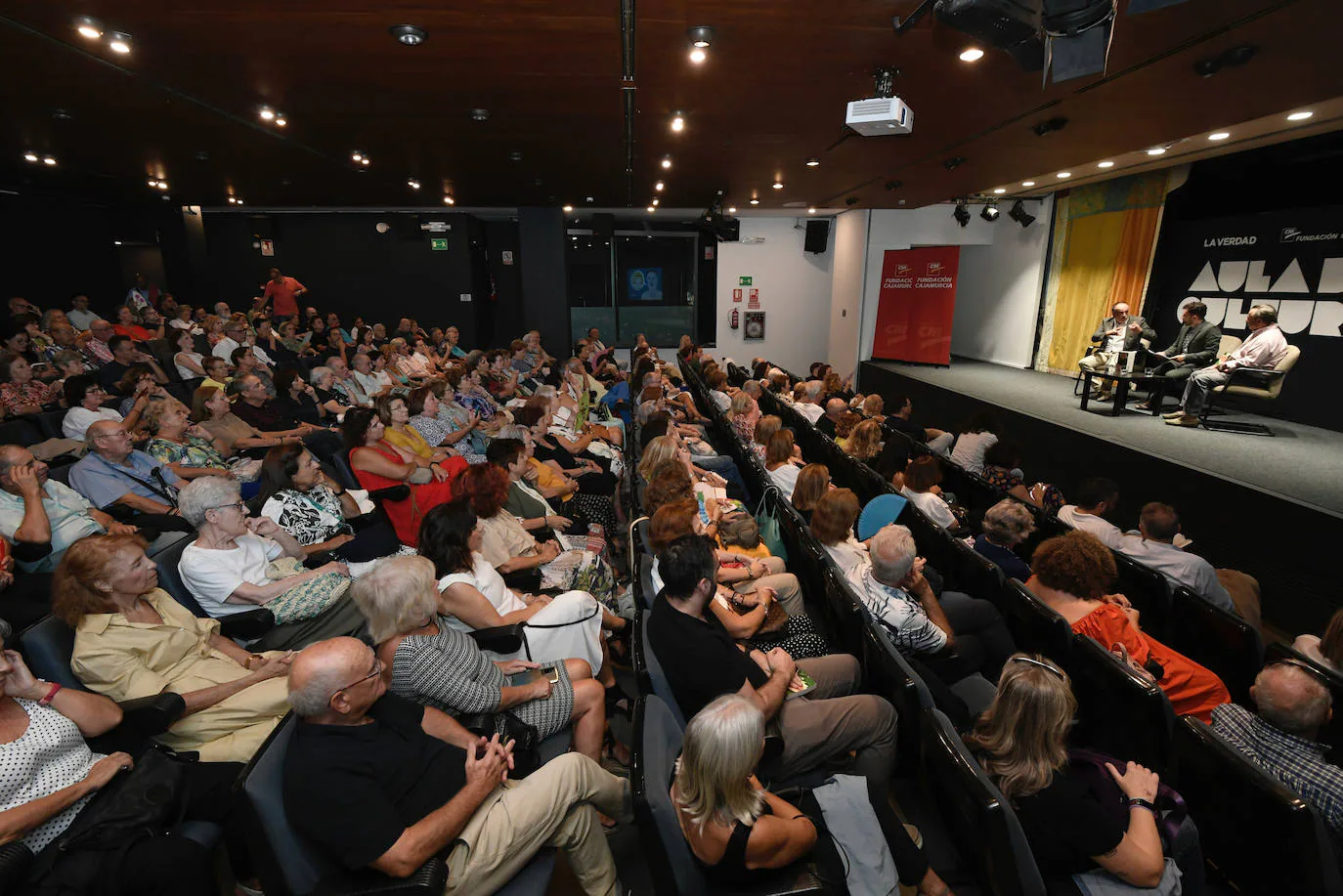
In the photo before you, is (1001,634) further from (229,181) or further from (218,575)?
(229,181)

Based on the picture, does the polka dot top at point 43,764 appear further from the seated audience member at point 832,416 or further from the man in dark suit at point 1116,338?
the man in dark suit at point 1116,338

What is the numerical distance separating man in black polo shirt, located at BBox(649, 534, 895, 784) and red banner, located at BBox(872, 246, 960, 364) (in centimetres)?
1062

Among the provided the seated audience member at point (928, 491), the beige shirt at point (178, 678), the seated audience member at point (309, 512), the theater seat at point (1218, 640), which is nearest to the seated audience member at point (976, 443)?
the seated audience member at point (928, 491)

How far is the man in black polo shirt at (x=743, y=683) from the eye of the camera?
78.5 inches

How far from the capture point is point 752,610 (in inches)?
104

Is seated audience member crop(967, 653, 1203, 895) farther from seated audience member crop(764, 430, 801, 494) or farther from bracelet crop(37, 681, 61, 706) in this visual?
bracelet crop(37, 681, 61, 706)

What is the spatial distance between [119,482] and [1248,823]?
5.03m

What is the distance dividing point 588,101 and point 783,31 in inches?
71.1

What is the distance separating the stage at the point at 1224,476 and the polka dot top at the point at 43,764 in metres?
5.48

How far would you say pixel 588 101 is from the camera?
14.7 ft

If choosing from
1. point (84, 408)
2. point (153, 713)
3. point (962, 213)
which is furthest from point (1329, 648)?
point (962, 213)

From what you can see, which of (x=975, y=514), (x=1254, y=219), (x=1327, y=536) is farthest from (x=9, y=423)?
(x=1254, y=219)

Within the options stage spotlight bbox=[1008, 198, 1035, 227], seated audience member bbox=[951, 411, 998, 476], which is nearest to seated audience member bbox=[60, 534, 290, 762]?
seated audience member bbox=[951, 411, 998, 476]

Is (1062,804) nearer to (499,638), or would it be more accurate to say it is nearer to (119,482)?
(499,638)
